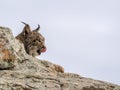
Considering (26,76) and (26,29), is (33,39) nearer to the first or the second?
(26,29)

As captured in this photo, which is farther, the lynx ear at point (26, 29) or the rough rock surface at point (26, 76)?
the lynx ear at point (26, 29)

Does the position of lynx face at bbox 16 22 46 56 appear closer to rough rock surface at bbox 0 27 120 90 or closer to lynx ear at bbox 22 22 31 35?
lynx ear at bbox 22 22 31 35

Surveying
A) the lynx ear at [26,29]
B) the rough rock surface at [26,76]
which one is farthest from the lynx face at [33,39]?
the rough rock surface at [26,76]

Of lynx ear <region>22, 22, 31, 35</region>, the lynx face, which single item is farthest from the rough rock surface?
lynx ear <region>22, 22, 31, 35</region>

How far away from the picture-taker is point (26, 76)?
1209 cm

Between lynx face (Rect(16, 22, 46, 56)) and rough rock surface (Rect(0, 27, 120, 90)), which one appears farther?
lynx face (Rect(16, 22, 46, 56))

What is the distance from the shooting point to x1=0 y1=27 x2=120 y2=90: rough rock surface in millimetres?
11409

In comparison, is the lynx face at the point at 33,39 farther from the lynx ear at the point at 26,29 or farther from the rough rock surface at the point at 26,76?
the rough rock surface at the point at 26,76

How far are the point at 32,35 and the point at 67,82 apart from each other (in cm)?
850

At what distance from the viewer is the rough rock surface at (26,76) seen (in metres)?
11.4

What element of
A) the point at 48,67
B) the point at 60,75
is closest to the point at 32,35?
the point at 48,67

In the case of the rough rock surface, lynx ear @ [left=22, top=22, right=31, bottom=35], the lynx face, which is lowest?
the rough rock surface

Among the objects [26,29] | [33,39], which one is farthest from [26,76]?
[26,29]

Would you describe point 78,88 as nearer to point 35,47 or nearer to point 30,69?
point 30,69
